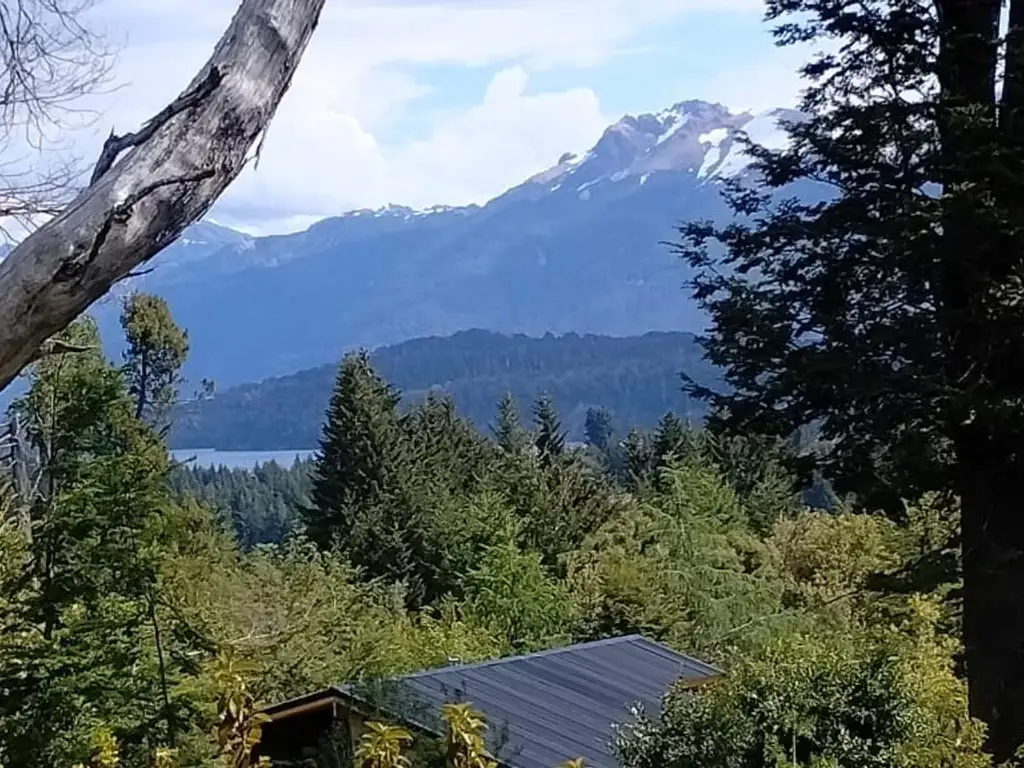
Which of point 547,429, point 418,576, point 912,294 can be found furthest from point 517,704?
point 547,429

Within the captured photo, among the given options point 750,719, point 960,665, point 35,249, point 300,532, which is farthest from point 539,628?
point 35,249

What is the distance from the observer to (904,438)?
23.8 ft

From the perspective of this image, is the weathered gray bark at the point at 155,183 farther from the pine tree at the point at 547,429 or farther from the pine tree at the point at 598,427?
the pine tree at the point at 598,427

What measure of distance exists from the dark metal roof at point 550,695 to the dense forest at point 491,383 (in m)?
119

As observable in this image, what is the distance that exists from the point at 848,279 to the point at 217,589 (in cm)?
1247

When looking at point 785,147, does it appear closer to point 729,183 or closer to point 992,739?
point 729,183

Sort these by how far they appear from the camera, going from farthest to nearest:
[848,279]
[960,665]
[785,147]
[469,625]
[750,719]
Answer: [469,625] < [960,665] < [785,147] < [848,279] < [750,719]

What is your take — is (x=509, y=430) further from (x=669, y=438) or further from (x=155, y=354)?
(x=155, y=354)

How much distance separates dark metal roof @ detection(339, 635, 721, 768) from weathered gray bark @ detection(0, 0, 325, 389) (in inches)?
238

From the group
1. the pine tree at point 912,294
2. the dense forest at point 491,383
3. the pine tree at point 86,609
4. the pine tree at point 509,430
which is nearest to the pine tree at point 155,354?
the pine tree at point 509,430

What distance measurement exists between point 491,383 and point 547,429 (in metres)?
138

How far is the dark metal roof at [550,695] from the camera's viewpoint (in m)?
8.74

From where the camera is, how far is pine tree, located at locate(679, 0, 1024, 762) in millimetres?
6844

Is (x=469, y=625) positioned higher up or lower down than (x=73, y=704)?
lower down
